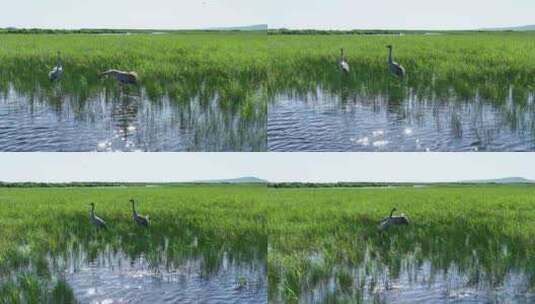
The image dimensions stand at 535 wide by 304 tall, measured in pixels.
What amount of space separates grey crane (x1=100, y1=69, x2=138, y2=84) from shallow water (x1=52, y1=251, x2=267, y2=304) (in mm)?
1974

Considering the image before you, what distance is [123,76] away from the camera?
28.3 feet

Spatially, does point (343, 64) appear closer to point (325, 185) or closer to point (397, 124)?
point (397, 124)

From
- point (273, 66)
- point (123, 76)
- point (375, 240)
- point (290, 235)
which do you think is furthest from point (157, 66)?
point (375, 240)

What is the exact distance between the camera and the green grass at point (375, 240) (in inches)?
342

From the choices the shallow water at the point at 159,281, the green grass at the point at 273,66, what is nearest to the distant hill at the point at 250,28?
the green grass at the point at 273,66

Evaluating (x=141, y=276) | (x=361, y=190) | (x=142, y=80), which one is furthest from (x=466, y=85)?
(x=141, y=276)

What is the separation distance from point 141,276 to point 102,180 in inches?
45.3

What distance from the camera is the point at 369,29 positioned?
9078 mm

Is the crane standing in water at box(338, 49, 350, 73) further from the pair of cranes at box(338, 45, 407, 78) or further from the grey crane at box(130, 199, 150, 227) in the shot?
the grey crane at box(130, 199, 150, 227)

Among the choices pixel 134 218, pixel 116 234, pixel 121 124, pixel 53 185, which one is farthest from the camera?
pixel 53 185

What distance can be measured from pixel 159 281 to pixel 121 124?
5.90ft

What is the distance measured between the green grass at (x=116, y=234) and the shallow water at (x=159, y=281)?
8 centimetres


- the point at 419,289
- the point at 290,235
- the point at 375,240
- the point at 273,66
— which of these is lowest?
the point at 419,289

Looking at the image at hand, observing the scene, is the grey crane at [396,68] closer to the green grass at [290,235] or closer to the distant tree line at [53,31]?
the green grass at [290,235]
